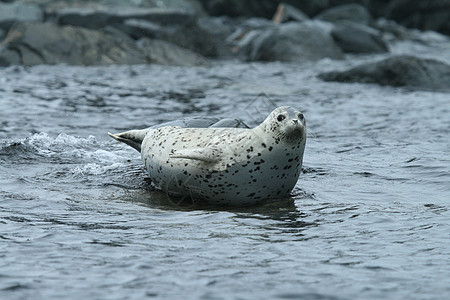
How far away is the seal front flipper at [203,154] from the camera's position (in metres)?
6.18

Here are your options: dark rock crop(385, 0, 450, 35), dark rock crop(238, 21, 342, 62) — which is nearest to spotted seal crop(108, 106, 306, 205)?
dark rock crop(238, 21, 342, 62)

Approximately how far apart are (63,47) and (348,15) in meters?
18.1

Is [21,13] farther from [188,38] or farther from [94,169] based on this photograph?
[94,169]

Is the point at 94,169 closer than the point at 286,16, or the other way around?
the point at 94,169

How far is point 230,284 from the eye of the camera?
167 inches

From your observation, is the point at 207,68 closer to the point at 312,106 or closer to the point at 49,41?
the point at 49,41

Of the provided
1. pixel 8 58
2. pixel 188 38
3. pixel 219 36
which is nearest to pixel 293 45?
pixel 188 38

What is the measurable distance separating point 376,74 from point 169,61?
554 cm

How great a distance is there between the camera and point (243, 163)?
20.5ft

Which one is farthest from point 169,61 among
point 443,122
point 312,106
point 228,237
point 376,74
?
point 228,237

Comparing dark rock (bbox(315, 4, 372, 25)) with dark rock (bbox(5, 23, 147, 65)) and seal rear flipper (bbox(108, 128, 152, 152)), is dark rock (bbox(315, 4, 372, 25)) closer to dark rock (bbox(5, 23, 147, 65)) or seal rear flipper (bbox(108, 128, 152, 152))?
dark rock (bbox(5, 23, 147, 65))

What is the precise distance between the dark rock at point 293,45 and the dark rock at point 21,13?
7102 mm

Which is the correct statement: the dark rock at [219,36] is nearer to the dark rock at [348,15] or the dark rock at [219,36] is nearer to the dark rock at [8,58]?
the dark rock at [348,15]

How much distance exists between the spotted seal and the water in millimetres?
154
